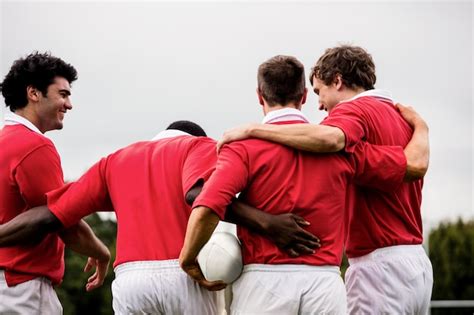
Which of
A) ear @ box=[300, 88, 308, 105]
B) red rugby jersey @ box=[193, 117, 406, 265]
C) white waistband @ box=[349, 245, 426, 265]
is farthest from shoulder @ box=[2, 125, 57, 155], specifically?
white waistband @ box=[349, 245, 426, 265]

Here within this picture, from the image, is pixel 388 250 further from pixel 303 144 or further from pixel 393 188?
pixel 303 144

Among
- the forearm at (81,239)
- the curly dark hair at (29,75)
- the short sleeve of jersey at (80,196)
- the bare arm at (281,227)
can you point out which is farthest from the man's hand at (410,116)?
the curly dark hair at (29,75)

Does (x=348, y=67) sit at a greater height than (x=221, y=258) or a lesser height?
greater

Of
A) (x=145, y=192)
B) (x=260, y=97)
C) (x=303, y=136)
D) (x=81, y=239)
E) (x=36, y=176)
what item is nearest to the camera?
(x=303, y=136)

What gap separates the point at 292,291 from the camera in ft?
21.6

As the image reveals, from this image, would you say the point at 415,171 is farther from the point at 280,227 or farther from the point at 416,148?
the point at 280,227

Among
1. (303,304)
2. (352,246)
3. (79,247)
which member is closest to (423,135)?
(352,246)

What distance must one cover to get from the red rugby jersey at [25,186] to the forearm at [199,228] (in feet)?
5.24

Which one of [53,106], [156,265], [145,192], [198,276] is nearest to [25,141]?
[53,106]

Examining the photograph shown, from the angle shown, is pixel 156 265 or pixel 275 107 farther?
pixel 156 265

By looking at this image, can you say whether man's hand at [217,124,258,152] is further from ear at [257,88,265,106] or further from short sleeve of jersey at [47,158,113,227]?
short sleeve of jersey at [47,158,113,227]

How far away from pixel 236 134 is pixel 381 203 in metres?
1.26

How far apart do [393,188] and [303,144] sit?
923mm

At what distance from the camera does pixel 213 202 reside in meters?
6.51
